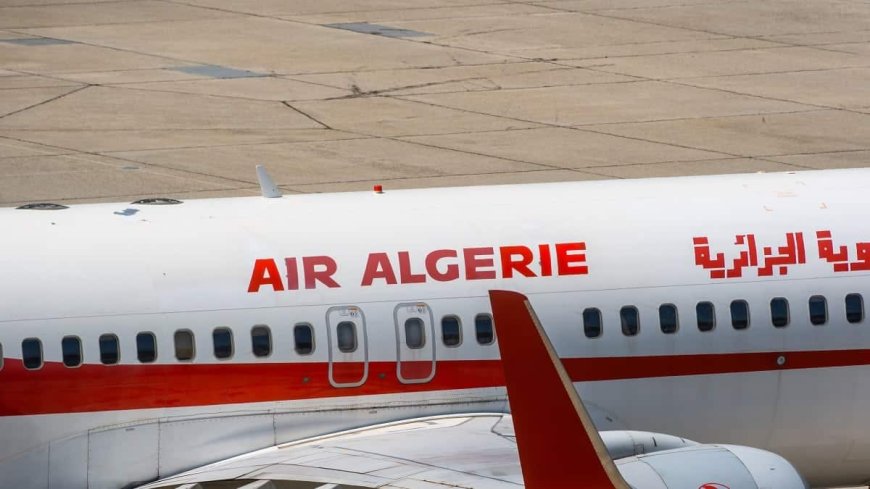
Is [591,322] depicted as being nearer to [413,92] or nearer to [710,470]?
[710,470]

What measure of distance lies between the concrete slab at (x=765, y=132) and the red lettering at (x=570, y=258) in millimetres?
16878

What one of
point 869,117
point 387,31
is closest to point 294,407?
point 869,117

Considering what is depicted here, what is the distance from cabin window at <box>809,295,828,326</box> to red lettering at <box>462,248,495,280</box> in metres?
2.87

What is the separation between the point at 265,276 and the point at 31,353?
2.06 meters

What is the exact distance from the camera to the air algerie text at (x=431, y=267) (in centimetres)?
1386

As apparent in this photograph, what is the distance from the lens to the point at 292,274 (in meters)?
13.9

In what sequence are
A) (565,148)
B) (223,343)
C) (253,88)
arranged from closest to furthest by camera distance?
(223,343) → (565,148) → (253,88)

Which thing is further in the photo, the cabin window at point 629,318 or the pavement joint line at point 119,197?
the pavement joint line at point 119,197

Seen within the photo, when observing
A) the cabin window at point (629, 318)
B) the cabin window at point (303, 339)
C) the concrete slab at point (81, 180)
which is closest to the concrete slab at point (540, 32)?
the concrete slab at point (81, 180)

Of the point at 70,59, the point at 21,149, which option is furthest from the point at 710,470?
the point at 70,59

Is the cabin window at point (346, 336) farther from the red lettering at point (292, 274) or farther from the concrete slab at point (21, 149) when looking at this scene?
the concrete slab at point (21, 149)

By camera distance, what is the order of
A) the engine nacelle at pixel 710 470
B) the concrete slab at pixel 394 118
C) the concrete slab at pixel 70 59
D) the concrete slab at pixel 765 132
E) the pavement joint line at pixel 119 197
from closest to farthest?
the engine nacelle at pixel 710 470, the pavement joint line at pixel 119 197, the concrete slab at pixel 765 132, the concrete slab at pixel 394 118, the concrete slab at pixel 70 59

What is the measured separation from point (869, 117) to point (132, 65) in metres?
17.3

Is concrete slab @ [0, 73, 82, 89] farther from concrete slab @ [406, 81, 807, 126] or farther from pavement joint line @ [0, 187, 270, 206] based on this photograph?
pavement joint line @ [0, 187, 270, 206]
